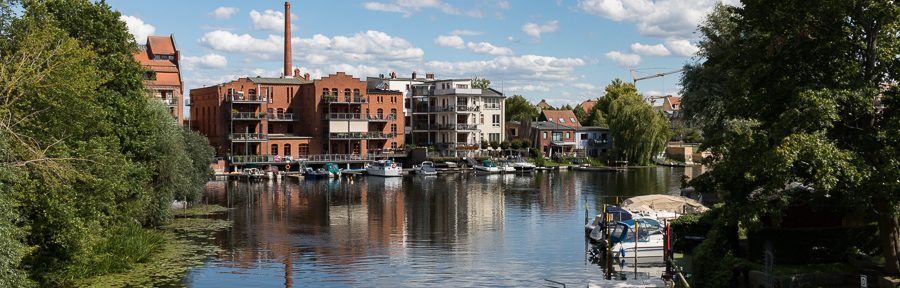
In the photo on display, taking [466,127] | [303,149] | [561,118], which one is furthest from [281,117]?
[561,118]

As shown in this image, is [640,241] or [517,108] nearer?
[640,241]

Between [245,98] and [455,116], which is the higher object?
[245,98]

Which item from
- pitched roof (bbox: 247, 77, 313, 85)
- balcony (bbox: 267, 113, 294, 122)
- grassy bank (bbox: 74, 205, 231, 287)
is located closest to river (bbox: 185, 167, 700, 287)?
grassy bank (bbox: 74, 205, 231, 287)

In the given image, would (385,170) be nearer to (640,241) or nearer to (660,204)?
(660,204)

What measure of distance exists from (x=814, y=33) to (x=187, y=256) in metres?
24.5

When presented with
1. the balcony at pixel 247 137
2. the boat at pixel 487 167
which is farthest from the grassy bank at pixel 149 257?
the boat at pixel 487 167

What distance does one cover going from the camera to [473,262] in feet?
109

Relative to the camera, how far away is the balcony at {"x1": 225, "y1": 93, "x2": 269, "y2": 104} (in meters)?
90.0

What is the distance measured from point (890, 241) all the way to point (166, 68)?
76984 mm

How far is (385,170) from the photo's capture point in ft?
278

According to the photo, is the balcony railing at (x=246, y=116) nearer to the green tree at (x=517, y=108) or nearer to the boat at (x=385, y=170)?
the boat at (x=385, y=170)

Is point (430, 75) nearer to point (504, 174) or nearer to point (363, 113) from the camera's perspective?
point (363, 113)

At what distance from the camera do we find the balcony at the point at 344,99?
307 feet

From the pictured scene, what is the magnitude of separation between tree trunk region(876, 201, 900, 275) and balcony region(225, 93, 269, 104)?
253 feet
